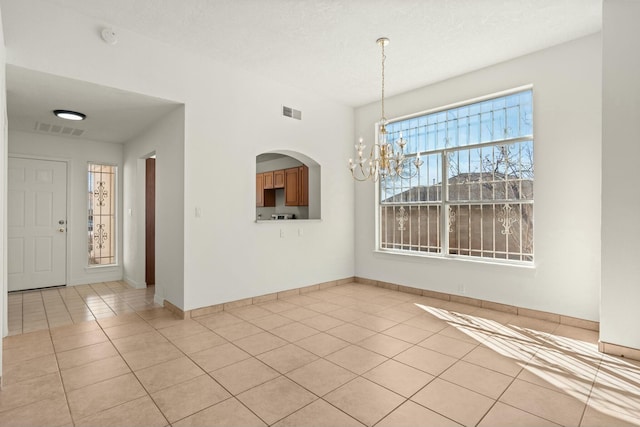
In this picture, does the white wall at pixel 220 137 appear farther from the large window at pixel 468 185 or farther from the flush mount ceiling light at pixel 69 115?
the flush mount ceiling light at pixel 69 115

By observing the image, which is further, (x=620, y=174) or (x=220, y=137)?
Result: (x=220, y=137)

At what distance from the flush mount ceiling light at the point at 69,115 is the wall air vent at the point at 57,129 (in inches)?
27.1

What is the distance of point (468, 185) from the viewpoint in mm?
4445

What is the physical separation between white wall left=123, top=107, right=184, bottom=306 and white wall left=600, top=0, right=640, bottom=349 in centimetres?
418

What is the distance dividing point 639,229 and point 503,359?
5.03ft

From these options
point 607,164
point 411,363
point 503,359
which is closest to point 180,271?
point 411,363

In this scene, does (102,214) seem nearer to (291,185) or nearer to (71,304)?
(71,304)

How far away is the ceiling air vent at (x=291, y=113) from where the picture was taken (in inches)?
188

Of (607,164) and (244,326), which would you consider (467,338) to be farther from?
(244,326)

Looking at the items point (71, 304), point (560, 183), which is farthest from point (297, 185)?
point (560, 183)

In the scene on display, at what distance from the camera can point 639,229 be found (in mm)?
2703

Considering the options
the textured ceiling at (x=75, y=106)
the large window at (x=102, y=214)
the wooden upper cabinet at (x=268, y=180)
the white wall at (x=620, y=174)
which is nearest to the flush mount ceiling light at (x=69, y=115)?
the textured ceiling at (x=75, y=106)

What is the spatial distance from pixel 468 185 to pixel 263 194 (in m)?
4.55

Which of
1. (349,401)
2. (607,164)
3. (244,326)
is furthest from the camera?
(244,326)
